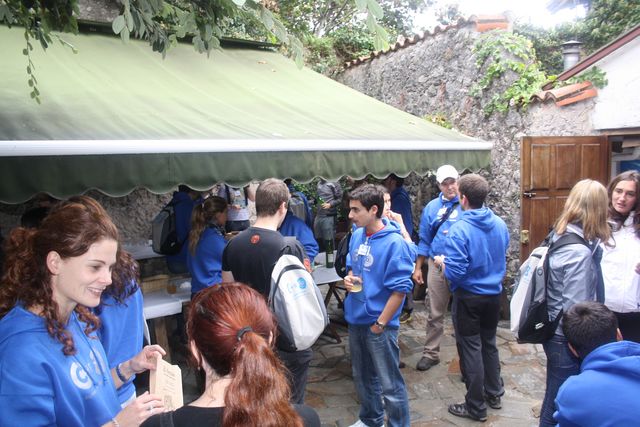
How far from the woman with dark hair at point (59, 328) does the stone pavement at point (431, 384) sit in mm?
2627

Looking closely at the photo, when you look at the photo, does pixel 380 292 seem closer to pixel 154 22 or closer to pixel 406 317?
pixel 154 22

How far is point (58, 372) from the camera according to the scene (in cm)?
158

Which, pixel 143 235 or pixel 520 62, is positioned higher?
pixel 520 62

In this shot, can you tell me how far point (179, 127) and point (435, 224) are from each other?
8.55ft

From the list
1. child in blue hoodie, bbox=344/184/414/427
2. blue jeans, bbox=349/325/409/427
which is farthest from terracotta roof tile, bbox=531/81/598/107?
blue jeans, bbox=349/325/409/427

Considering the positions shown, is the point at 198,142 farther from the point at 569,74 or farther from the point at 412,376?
the point at 569,74

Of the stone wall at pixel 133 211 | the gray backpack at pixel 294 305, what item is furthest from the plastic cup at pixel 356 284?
the stone wall at pixel 133 211

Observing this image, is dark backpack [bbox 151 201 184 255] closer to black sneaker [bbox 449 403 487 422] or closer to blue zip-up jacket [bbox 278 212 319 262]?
blue zip-up jacket [bbox 278 212 319 262]

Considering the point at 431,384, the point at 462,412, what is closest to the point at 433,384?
the point at 431,384

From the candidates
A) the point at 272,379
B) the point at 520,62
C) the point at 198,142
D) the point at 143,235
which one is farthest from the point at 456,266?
the point at 143,235

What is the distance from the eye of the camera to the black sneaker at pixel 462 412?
389cm

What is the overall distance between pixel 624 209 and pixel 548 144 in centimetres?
289

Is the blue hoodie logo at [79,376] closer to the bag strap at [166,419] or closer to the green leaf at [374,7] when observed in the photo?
the bag strap at [166,419]

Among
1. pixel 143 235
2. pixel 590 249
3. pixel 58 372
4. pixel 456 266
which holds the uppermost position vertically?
pixel 58 372
